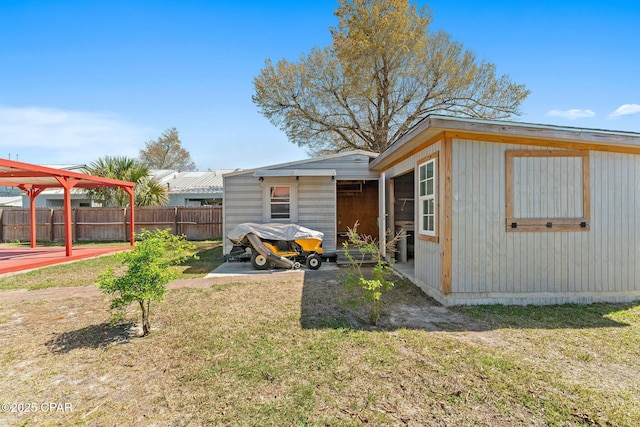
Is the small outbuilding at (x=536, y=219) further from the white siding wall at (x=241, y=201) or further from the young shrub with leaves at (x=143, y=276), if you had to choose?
the white siding wall at (x=241, y=201)

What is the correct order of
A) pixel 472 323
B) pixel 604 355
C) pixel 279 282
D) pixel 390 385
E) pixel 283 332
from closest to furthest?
pixel 390 385, pixel 604 355, pixel 283 332, pixel 472 323, pixel 279 282

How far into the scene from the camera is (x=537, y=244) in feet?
15.0

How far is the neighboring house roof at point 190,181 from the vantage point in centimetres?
1872

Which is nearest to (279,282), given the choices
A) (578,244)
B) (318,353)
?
(318,353)

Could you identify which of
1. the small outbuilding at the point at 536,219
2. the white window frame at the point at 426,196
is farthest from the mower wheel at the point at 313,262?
the small outbuilding at the point at 536,219

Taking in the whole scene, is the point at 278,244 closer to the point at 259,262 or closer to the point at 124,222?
the point at 259,262

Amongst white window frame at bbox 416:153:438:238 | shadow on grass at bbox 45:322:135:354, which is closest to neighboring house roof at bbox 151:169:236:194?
white window frame at bbox 416:153:438:238

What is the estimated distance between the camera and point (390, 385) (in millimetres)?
2508

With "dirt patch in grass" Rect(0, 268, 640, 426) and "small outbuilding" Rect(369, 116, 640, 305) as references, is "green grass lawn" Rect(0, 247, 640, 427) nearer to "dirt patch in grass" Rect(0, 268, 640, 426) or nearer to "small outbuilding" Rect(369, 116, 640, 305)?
"dirt patch in grass" Rect(0, 268, 640, 426)

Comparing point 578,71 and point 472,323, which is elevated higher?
point 578,71

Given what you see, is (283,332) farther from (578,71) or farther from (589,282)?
(578,71)

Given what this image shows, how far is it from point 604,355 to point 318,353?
266 cm

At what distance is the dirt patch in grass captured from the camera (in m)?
2.17

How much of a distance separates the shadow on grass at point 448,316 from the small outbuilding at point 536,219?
9.3 inches
